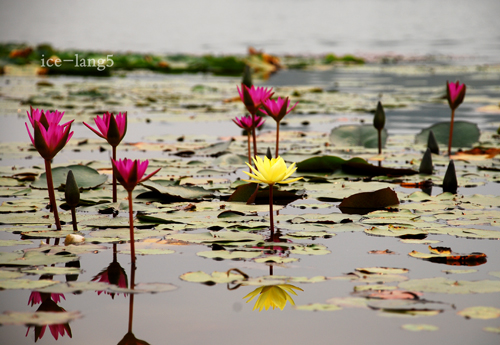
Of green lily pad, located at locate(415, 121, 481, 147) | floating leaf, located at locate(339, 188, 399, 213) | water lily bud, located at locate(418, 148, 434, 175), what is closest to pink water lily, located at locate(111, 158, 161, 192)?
floating leaf, located at locate(339, 188, 399, 213)

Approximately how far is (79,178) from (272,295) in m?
1.58

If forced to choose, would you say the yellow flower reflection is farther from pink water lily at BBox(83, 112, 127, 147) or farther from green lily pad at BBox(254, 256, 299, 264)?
pink water lily at BBox(83, 112, 127, 147)

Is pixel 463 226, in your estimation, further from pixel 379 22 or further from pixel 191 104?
pixel 379 22

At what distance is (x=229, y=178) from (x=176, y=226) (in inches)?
39.1

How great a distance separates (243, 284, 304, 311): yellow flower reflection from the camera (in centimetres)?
144

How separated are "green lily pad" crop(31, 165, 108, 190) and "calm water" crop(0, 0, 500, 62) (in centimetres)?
2131

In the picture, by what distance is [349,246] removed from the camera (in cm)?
191

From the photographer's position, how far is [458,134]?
4.08 m

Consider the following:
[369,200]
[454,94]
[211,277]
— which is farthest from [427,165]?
[211,277]

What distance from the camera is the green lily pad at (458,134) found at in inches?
158

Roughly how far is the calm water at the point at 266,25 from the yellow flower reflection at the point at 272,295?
22.3 metres

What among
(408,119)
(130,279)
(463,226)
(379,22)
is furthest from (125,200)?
(379,22)

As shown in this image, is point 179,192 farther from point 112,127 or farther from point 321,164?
point 321,164

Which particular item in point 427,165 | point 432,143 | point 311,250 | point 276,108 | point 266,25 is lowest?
point 311,250
